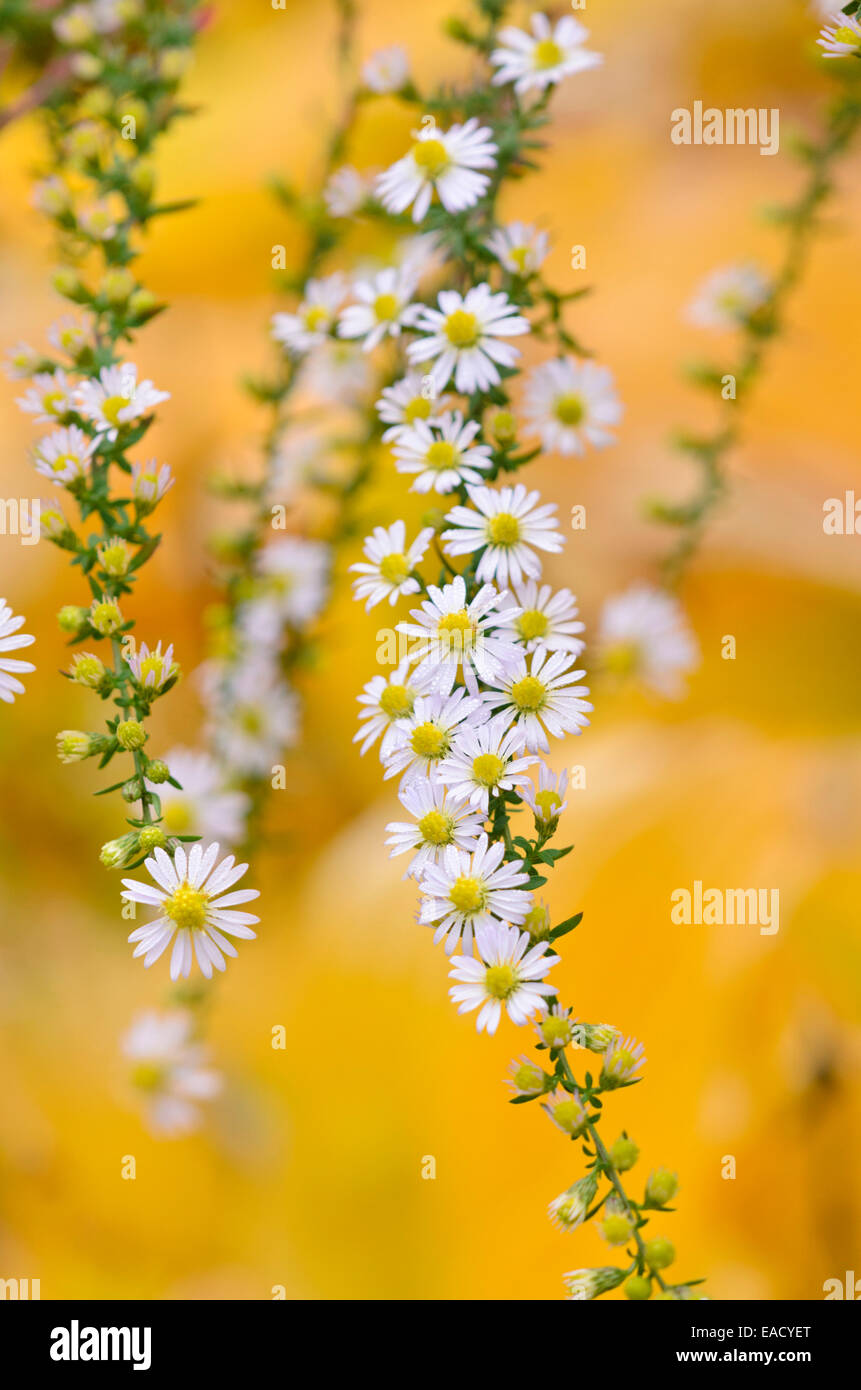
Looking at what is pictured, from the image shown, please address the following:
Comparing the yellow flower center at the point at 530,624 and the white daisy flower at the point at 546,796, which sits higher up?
the yellow flower center at the point at 530,624

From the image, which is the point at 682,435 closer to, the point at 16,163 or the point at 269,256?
the point at 269,256

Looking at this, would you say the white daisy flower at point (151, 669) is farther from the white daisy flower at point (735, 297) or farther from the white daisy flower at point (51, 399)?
the white daisy flower at point (735, 297)

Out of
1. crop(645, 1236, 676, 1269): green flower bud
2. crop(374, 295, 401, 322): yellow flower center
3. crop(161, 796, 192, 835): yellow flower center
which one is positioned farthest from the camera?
crop(161, 796, 192, 835): yellow flower center

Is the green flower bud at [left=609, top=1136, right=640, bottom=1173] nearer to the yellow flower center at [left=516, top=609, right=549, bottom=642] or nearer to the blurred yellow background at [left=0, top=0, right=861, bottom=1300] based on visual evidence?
the yellow flower center at [left=516, top=609, right=549, bottom=642]

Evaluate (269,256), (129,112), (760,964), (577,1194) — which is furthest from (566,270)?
(577,1194)

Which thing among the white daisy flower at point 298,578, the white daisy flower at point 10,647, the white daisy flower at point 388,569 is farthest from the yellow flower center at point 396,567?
the white daisy flower at point 298,578

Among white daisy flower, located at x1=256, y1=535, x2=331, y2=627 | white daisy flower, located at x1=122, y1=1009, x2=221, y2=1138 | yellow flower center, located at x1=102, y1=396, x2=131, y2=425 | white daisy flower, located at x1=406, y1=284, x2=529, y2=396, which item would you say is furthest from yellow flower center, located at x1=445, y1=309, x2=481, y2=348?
white daisy flower, located at x1=122, y1=1009, x2=221, y2=1138
